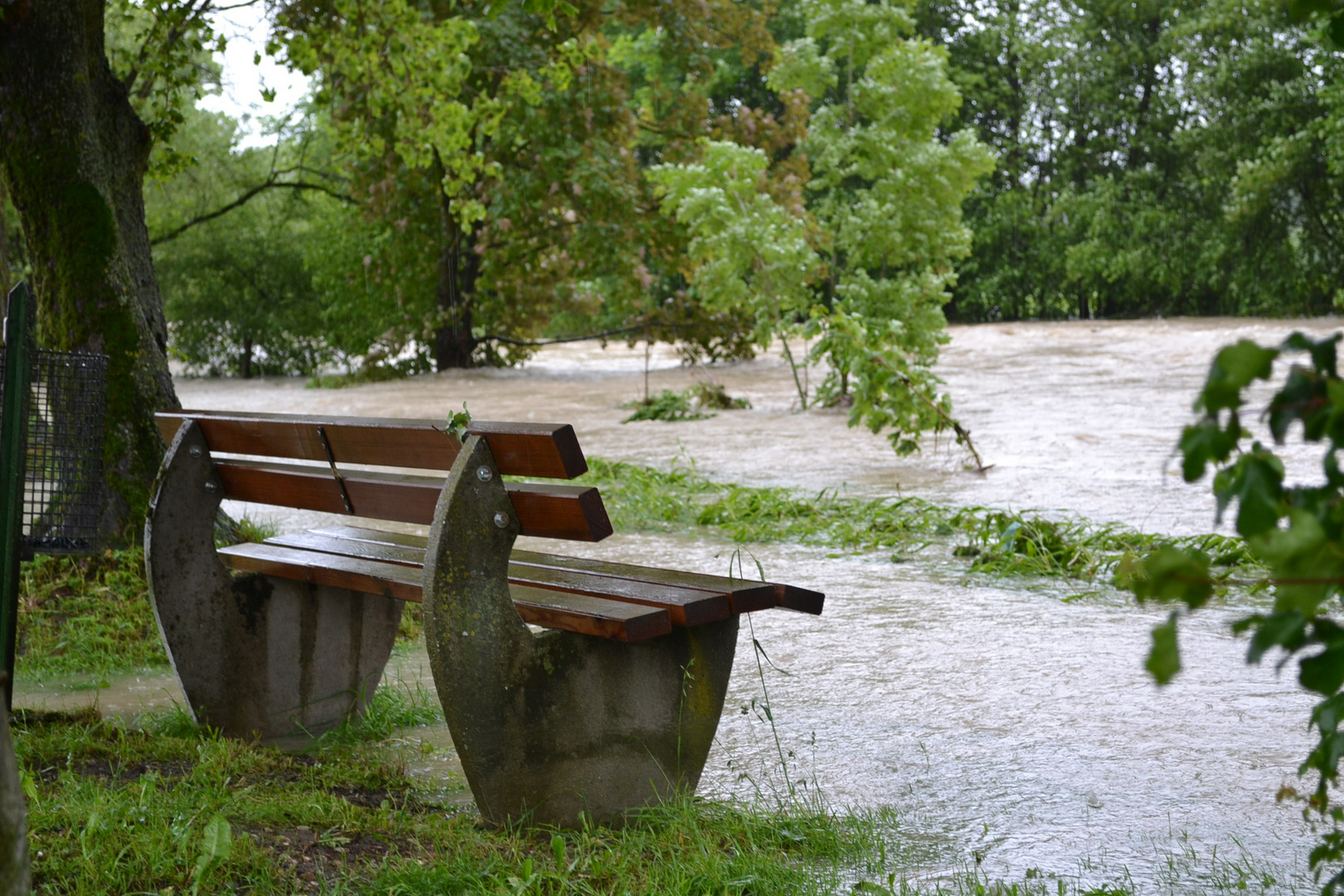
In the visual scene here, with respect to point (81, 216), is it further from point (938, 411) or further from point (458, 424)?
point (938, 411)

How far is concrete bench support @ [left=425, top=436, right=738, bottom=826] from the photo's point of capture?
2.74 meters

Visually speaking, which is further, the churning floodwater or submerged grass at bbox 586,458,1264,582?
submerged grass at bbox 586,458,1264,582

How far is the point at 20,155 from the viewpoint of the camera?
5.41 metres

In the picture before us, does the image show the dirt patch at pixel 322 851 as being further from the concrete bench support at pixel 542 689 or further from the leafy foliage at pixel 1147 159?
the leafy foliage at pixel 1147 159

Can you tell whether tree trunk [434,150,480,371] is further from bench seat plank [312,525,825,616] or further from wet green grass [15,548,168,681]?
bench seat plank [312,525,825,616]

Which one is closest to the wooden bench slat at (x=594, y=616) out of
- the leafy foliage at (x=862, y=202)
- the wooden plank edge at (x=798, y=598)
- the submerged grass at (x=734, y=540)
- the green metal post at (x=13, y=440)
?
the wooden plank edge at (x=798, y=598)

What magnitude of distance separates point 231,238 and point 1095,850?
21.9m

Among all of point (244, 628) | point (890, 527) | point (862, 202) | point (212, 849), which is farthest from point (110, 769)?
point (862, 202)

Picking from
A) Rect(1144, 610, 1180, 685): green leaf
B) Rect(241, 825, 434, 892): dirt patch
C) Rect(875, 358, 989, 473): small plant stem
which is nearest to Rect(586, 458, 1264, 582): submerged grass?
Rect(875, 358, 989, 473): small plant stem

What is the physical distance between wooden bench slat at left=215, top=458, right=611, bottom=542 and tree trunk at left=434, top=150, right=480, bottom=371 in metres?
17.3

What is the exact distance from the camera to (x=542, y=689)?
2.92 m

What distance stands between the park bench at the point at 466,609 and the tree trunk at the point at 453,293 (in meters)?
17.3

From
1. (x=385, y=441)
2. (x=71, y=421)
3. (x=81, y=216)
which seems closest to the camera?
(x=385, y=441)

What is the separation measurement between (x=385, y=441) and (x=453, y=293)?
1902 centimetres
